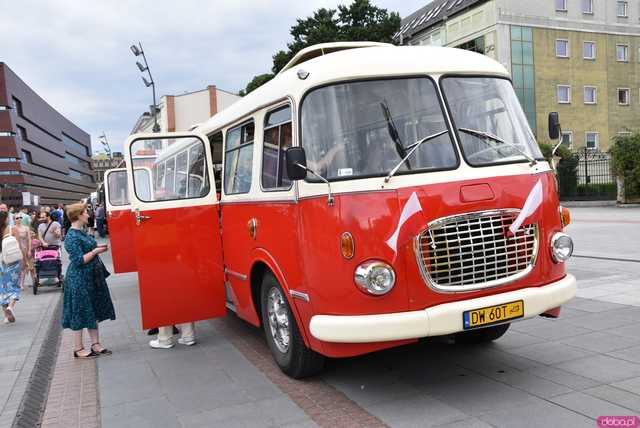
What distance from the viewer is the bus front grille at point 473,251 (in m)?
4.52

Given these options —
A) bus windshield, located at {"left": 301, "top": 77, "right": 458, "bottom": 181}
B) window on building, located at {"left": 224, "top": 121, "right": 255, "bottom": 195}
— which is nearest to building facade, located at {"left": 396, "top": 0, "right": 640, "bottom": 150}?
window on building, located at {"left": 224, "top": 121, "right": 255, "bottom": 195}

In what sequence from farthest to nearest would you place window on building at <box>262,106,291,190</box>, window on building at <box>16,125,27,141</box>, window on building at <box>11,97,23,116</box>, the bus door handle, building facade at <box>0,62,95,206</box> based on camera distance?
window on building at <box>16,125,27,141</box>
window on building at <box>11,97,23,116</box>
building facade at <box>0,62,95,206</box>
the bus door handle
window on building at <box>262,106,291,190</box>

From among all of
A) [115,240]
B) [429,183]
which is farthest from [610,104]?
[429,183]

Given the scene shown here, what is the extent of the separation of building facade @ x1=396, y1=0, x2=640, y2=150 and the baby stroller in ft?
112

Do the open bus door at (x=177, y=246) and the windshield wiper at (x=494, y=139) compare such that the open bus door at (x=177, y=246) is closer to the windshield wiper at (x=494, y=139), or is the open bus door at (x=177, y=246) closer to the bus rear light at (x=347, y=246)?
the bus rear light at (x=347, y=246)

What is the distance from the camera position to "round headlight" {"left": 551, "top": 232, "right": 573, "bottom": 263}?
5.01m

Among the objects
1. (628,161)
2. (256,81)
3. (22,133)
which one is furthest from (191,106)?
(22,133)

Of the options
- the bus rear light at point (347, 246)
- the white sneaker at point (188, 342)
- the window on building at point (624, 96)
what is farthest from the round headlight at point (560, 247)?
the window on building at point (624, 96)

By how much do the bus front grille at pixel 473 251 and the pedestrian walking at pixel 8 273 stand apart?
23.6 feet

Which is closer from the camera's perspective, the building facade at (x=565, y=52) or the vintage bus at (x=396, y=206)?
the vintage bus at (x=396, y=206)

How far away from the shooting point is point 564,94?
43.7 metres

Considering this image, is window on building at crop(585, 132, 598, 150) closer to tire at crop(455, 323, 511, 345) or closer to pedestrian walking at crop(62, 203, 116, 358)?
tire at crop(455, 323, 511, 345)

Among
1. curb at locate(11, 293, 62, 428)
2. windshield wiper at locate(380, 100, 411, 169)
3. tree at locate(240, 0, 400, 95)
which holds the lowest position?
curb at locate(11, 293, 62, 428)

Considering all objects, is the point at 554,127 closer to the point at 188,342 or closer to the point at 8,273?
the point at 188,342
